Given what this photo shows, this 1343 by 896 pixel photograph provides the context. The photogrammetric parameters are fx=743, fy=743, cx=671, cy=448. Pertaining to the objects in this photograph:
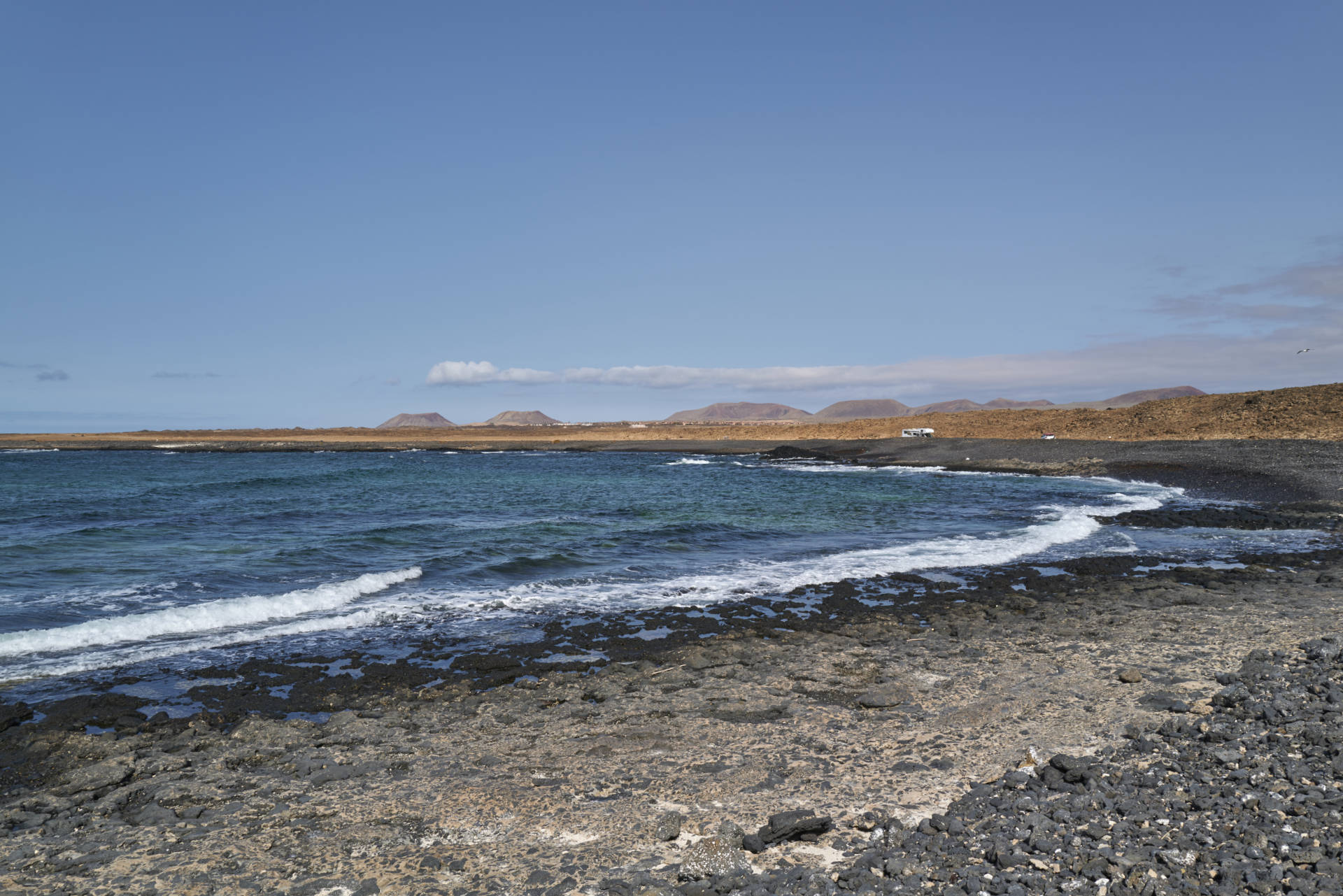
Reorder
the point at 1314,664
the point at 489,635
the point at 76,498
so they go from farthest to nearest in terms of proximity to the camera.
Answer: the point at 76,498
the point at 489,635
the point at 1314,664

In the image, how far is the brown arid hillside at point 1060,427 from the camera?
6128 centimetres

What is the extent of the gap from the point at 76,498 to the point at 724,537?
32.7 metres

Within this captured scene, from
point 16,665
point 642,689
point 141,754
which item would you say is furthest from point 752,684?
point 16,665

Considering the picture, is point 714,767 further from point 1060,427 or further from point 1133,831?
point 1060,427

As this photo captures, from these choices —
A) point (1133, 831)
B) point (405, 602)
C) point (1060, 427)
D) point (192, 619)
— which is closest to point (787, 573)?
point (405, 602)

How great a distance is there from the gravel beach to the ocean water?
2655 millimetres

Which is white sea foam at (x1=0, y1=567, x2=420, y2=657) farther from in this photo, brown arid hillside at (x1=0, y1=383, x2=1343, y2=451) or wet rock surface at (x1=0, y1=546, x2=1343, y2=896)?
brown arid hillside at (x1=0, y1=383, x2=1343, y2=451)

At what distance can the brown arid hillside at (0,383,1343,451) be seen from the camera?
6128 cm

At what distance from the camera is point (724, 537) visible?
23.2 m

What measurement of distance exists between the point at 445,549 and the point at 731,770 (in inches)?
615

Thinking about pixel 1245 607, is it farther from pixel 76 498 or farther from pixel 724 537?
pixel 76 498

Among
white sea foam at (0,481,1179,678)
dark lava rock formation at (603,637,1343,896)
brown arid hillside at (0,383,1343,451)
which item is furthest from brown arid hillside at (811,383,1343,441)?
dark lava rock formation at (603,637,1343,896)

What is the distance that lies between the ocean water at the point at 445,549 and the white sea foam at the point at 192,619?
0.05 m

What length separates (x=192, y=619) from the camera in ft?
43.7
